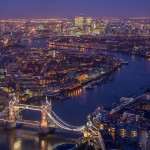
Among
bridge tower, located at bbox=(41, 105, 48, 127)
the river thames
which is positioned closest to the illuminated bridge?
bridge tower, located at bbox=(41, 105, 48, 127)

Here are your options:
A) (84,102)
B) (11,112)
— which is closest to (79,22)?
(84,102)

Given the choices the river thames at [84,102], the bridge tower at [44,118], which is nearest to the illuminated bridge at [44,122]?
the bridge tower at [44,118]

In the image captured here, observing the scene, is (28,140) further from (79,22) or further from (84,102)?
(79,22)

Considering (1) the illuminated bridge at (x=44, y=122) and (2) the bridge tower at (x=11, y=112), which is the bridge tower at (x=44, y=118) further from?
(2) the bridge tower at (x=11, y=112)

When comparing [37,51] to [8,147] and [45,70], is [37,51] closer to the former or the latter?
[45,70]

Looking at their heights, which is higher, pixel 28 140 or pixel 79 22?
pixel 79 22
